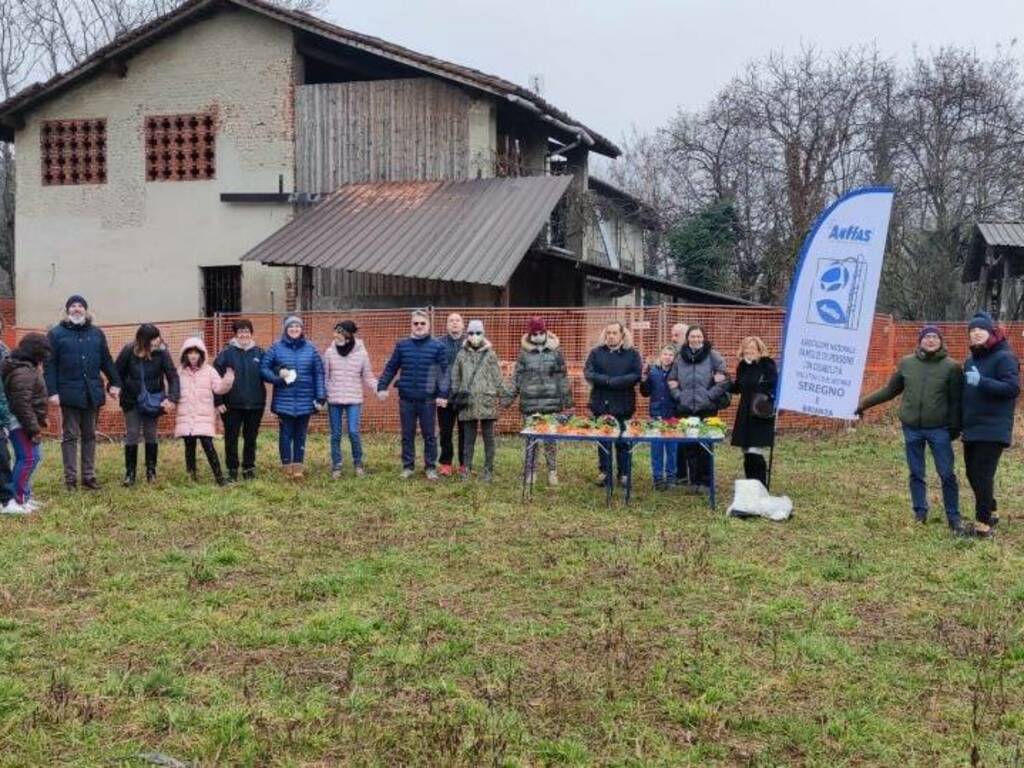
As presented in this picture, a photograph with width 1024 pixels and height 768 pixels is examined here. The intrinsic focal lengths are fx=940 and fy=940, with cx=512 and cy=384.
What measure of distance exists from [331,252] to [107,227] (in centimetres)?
615

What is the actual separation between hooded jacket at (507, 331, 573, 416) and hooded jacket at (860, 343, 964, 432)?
10.5ft

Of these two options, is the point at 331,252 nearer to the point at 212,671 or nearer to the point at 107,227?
the point at 107,227

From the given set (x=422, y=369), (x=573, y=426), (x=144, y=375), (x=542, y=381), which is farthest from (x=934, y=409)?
(x=144, y=375)

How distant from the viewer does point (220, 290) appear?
1814 cm

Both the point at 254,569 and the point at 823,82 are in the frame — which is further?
the point at 823,82

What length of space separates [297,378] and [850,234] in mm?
5466

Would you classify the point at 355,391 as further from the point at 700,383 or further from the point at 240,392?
the point at 700,383

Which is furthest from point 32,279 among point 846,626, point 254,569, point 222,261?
point 846,626

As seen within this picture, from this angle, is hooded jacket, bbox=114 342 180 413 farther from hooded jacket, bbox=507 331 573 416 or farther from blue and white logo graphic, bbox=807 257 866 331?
blue and white logo graphic, bbox=807 257 866 331

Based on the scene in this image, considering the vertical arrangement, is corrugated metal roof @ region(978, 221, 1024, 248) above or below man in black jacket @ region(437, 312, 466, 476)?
above

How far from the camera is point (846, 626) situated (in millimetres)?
5062

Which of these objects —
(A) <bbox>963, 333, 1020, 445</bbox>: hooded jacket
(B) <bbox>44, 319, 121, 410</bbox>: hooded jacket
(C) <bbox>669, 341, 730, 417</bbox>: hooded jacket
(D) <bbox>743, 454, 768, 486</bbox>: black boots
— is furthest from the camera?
(C) <bbox>669, 341, 730, 417</bbox>: hooded jacket

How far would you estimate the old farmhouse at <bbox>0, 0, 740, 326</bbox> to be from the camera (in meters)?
16.6

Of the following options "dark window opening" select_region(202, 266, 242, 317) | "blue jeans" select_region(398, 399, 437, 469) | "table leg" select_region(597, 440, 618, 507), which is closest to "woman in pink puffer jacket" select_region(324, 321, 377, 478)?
"blue jeans" select_region(398, 399, 437, 469)
